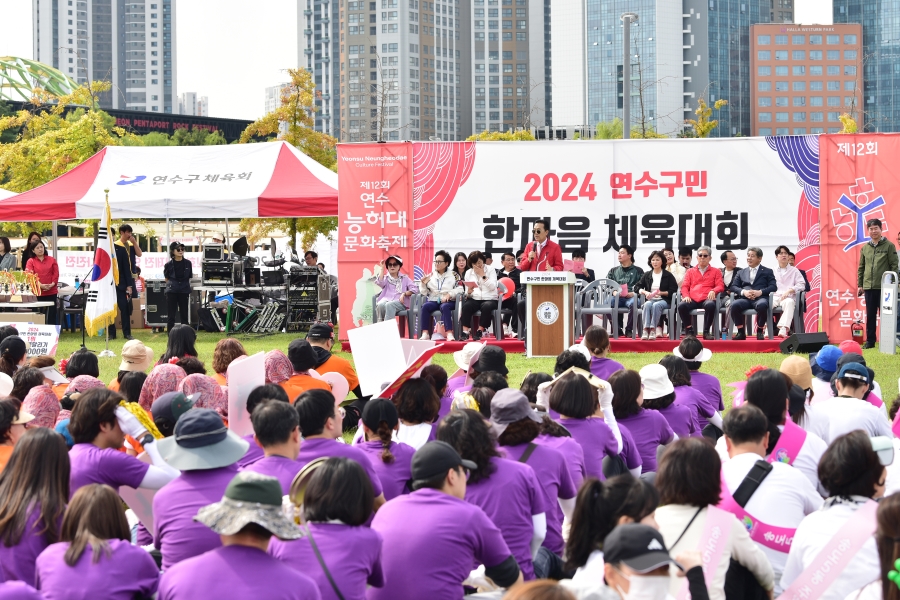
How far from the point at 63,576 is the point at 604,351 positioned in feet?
15.0

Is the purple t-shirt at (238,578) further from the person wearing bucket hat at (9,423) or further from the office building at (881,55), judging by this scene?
the office building at (881,55)

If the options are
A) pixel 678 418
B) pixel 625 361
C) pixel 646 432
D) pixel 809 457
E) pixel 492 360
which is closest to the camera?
pixel 809 457

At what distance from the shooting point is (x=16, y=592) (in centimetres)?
285

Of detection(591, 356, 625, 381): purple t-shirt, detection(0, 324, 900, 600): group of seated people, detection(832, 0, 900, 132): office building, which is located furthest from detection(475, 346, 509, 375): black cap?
detection(832, 0, 900, 132): office building

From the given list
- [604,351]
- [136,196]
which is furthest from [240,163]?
[604,351]

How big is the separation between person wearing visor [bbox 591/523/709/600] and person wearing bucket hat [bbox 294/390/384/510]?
5.75 ft

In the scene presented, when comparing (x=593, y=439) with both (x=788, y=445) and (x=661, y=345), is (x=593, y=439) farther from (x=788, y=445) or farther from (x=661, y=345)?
(x=661, y=345)

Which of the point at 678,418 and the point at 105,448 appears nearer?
the point at 105,448

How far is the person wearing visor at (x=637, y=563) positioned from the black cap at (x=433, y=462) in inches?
38.3

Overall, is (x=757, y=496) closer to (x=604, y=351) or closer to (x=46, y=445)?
(x=46, y=445)

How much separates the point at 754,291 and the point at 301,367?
7841 millimetres

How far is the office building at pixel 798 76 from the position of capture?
11562 centimetres

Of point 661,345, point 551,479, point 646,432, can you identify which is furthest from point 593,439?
point 661,345

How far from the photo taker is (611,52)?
107375 millimetres
